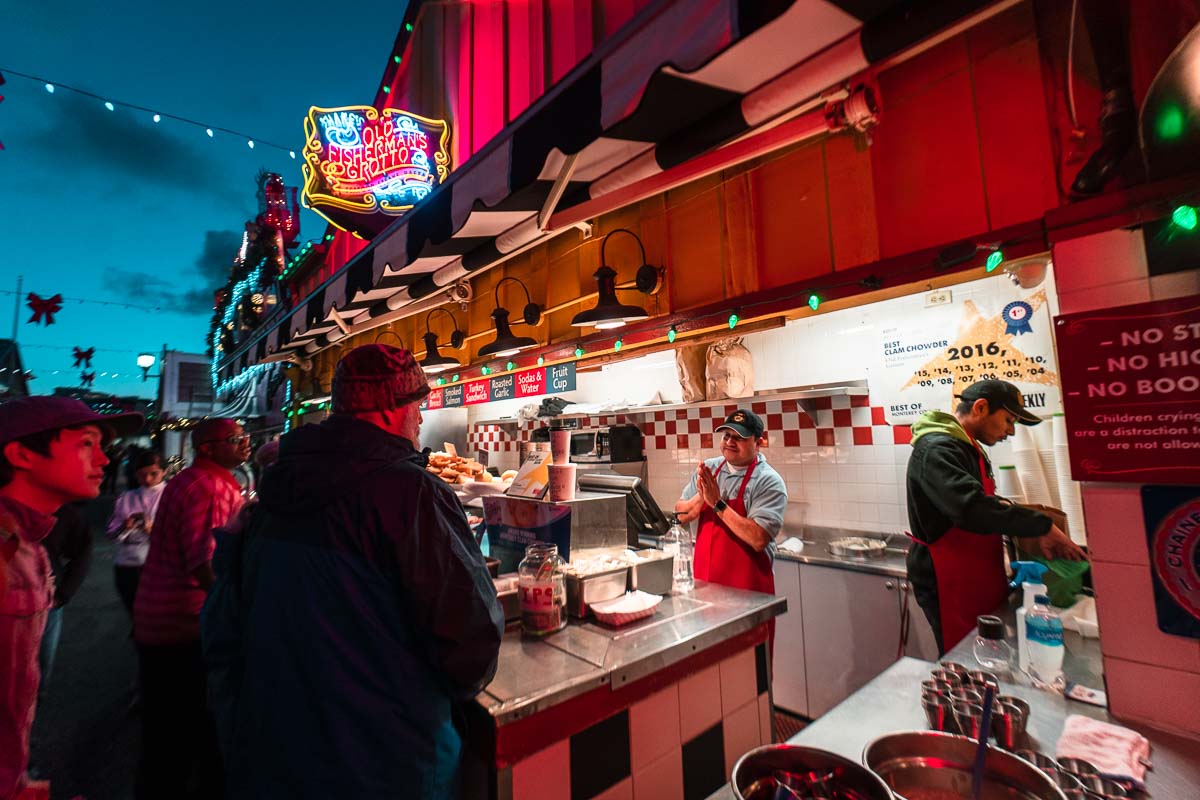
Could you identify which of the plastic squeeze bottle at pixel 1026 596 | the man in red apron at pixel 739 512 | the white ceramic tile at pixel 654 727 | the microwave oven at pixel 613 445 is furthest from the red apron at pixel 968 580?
the microwave oven at pixel 613 445

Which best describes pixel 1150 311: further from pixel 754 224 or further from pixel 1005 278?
pixel 1005 278

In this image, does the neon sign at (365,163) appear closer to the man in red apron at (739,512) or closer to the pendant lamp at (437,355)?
the pendant lamp at (437,355)

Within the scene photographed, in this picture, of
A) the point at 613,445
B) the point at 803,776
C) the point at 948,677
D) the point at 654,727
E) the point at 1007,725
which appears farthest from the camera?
the point at 613,445

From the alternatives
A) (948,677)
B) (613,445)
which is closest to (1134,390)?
(948,677)

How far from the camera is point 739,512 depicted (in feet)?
13.0

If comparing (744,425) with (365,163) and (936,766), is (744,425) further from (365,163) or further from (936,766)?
(365,163)

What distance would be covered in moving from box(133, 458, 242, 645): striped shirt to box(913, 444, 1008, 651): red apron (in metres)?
4.11

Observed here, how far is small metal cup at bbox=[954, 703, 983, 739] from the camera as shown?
1437 millimetres

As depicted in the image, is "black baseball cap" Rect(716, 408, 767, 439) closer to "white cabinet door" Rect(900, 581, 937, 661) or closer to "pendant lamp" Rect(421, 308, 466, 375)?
"white cabinet door" Rect(900, 581, 937, 661)

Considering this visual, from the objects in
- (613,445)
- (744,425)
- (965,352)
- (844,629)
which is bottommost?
(844,629)

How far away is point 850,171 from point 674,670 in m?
2.45

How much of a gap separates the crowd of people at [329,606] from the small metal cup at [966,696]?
1375 millimetres

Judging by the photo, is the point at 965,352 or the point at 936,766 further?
the point at 965,352

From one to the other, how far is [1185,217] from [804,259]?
55.7 inches
